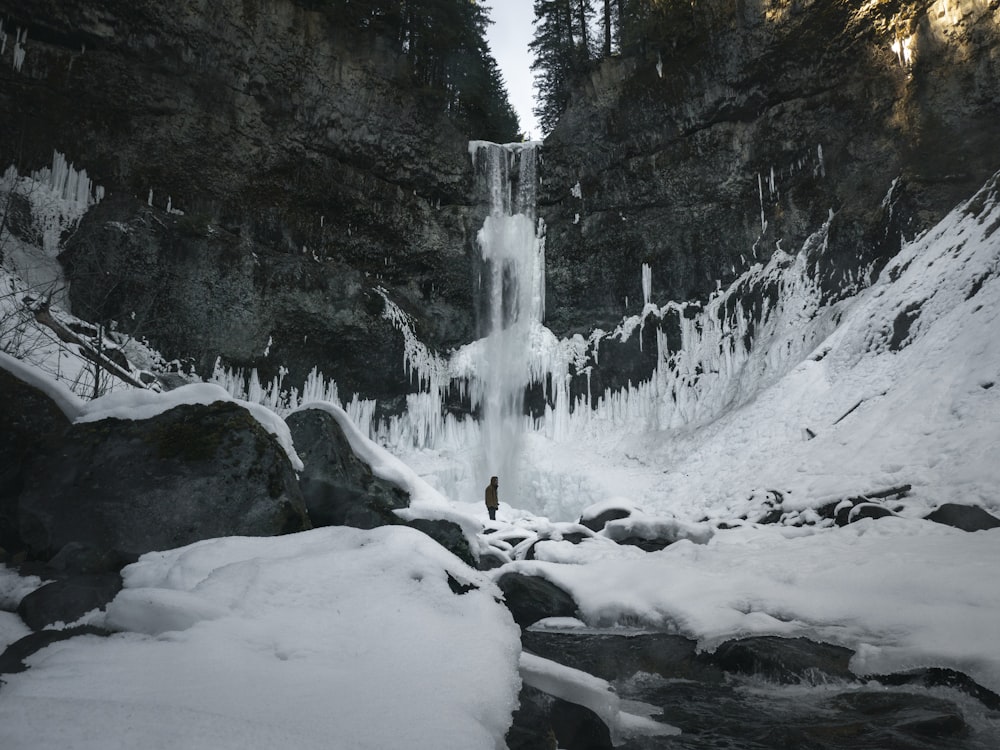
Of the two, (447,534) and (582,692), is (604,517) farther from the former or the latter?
(582,692)

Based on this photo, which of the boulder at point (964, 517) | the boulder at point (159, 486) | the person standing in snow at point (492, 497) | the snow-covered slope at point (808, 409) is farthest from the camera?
the person standing in snow at point (492, 497)

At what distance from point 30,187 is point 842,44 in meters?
27.2

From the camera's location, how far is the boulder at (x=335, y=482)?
6848 mm

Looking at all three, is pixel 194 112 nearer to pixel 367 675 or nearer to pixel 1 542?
pixel 1 542

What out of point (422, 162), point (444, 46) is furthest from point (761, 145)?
point (444, 46)

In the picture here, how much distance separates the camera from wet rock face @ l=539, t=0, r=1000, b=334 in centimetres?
1681

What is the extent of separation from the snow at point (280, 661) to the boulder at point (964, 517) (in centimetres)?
708

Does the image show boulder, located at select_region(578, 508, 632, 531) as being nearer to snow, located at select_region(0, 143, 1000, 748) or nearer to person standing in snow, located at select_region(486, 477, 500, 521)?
snow, located at select_region(0, 143, 1000, 748)

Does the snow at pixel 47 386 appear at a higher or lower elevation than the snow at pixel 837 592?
higher

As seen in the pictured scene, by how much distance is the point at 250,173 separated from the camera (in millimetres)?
20922

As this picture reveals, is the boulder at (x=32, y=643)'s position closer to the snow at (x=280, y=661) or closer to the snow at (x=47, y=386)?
the snow at (x=280, y=661)

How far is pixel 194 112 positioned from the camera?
19844mm

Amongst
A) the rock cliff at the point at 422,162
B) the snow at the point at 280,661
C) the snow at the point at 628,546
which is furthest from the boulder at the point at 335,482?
the rock cliff at the point at 422,162

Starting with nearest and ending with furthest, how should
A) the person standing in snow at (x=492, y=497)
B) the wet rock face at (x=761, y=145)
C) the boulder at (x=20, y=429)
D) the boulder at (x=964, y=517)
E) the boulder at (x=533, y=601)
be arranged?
the boulder at (x=20, y=429)
the boulder at (x=964, y=517)
the boulder at (x=533, y=601)
the person standing in snow at (x=492, y=497)
the wet rock face at (x=761, y=145)
